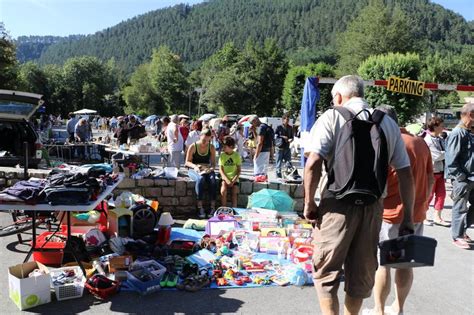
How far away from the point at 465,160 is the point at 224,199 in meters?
3.75

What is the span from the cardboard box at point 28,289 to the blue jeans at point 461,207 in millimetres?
5259

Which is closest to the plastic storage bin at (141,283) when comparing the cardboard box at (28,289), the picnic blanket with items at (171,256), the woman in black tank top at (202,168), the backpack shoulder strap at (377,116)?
the picnic blanket with items at (171,256)

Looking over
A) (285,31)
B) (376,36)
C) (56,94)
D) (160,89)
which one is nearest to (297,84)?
(376,36)

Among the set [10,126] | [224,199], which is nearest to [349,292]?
[224,199]

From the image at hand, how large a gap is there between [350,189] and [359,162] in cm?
18

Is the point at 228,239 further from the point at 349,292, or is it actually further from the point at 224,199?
the point at 349,292

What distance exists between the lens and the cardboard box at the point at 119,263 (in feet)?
14.3

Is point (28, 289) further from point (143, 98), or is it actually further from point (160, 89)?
point (143, 98)

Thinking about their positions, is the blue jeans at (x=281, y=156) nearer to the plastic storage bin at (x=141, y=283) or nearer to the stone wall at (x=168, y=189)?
the stone wall at (x=168, y=189)

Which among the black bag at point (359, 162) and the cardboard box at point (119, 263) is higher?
the black bag at point (359, 162)

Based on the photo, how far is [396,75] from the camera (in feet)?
80.6

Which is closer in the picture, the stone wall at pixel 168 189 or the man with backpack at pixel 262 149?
the stone wall at pixel 168 189

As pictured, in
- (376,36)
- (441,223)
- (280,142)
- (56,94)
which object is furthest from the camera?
(56,94)

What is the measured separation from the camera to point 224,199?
7.04 m
